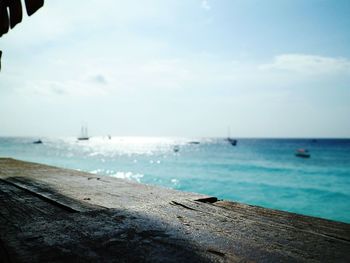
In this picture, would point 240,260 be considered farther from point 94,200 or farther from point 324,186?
point 324,186

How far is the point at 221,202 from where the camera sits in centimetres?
249

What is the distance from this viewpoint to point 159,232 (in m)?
1.59

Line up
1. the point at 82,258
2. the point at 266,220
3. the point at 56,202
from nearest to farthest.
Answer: the point at 82,258 < the point at 266,220 < the point at 56,202

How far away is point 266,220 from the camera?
75.2 inches

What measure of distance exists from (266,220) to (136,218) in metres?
0.98

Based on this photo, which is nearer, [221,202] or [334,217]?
[221,202]

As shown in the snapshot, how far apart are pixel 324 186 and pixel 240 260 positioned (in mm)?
29560

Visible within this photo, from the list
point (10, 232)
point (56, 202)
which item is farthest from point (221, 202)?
point (10, 232)

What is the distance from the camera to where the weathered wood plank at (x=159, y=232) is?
4.17 ft

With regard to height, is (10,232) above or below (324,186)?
above

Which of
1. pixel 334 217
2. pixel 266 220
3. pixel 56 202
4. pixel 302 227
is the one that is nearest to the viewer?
pixel 302 227

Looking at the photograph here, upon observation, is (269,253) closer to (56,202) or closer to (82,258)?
(82,258)

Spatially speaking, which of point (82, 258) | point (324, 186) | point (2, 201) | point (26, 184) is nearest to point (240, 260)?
point (82, 258)

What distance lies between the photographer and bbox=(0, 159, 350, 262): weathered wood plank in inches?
50.1
